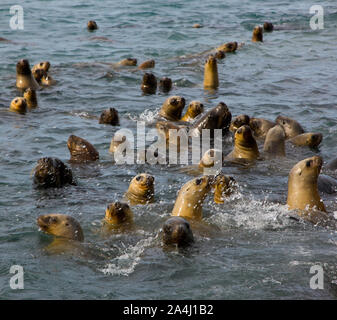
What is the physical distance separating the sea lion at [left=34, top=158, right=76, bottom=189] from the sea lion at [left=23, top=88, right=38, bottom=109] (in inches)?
168

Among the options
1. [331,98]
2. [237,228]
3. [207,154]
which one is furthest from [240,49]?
[237,228]

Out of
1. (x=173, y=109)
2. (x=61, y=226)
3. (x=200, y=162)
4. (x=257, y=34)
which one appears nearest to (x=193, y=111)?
(x=173, y=109)

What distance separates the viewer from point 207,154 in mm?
10148

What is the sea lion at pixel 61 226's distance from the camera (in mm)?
7605

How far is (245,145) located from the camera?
10.4m

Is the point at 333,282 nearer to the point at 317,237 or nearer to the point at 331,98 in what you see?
the point at 317,237

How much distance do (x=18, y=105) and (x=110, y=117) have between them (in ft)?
6.16

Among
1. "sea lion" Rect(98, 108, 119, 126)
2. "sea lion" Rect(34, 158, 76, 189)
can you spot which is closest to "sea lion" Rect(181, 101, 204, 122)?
"sea lion" Rect(98, 108, 119, 126)

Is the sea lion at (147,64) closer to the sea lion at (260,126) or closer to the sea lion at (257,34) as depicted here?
the sea lion at (257,34)

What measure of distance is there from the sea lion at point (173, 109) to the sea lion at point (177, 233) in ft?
18.4

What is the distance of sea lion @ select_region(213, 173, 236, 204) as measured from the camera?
882 centimetres

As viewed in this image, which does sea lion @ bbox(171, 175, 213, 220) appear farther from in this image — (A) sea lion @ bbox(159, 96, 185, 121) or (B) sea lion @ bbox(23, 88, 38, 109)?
(B) sea lion @ bbox(23, 88, 38, 109)
